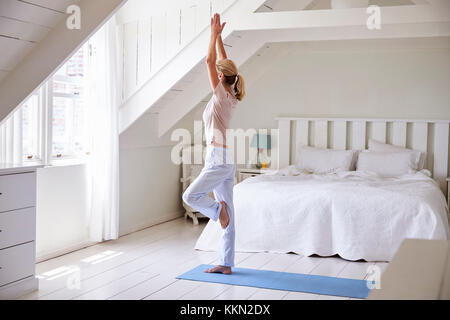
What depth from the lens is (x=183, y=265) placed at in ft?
13.5

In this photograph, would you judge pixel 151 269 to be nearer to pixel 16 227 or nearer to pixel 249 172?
pixel 16 227

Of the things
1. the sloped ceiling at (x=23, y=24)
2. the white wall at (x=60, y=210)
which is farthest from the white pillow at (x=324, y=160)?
the sloped ceiling at (x=23, y=24)

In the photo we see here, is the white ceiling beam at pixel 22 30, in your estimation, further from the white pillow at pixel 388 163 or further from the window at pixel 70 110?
the white pillow at pixel 388 163

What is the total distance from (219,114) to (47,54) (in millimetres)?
1161

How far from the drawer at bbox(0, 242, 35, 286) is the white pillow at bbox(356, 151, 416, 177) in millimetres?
3540

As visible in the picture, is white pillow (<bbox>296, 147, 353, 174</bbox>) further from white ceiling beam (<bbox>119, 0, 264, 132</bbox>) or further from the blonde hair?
the blonde hair

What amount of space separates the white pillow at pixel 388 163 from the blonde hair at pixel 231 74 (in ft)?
7.92

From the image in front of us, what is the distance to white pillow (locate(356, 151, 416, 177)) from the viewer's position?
5.49 m

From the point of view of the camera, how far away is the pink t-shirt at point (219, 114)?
3.61 m

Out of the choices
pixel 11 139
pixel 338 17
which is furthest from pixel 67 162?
pixel 338 17
